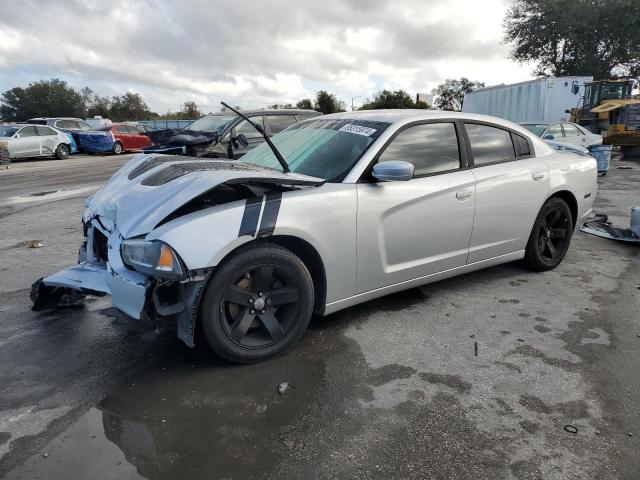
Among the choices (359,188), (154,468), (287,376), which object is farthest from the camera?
(359,188)

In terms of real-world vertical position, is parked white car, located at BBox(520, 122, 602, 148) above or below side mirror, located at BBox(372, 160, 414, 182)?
above

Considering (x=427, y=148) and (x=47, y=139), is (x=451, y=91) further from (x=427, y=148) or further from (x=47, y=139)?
(x=427, y=148)

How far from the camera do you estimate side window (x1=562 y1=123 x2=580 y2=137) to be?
1347cm

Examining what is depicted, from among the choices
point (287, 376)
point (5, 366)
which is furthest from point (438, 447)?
point (5, 366)

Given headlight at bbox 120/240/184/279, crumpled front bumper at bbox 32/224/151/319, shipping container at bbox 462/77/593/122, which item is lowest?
crumpled front bumper at bbox 32/224/151/319

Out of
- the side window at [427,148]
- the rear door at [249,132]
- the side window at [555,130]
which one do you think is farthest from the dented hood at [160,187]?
the side window at [555,130]

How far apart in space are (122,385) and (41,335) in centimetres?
105

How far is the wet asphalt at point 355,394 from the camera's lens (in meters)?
2.21

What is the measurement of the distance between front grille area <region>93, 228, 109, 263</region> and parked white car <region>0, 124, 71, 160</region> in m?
17.0

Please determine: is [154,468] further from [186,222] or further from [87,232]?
[87,232]

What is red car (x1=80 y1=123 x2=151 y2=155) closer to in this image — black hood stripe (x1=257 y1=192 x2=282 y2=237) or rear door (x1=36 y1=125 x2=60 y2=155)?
rear door (x1=36 y1=125 x2=60 y2=155)

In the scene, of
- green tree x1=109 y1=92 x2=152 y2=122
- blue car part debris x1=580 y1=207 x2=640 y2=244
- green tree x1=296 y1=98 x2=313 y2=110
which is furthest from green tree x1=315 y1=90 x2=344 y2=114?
blue car part debris x1=580 y1=207 x2=640 y2=244

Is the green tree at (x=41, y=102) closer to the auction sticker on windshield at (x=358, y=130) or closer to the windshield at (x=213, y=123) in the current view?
the windshield at (x=213, y=123)

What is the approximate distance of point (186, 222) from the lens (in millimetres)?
2725
